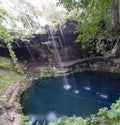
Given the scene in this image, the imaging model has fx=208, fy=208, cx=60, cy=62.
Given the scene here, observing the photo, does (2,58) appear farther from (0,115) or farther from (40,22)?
(0,115)

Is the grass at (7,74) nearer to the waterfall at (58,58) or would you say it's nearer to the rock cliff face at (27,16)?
the rock cliff face at (27,16)

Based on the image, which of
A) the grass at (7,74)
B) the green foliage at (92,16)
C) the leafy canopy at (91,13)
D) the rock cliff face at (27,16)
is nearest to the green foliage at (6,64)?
the grass at (7,74)

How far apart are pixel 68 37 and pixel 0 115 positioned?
29.2 feet

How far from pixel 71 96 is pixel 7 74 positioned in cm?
580

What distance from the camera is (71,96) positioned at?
11734mm

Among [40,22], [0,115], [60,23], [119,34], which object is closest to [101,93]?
[119,34]

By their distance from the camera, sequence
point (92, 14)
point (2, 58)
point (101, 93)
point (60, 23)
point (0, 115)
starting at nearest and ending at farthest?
point (92, 14) → point (0, 115) → point (101, 93) → point (60, 23) → point (2, 58)

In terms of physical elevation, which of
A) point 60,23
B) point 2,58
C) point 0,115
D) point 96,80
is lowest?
point 96,80

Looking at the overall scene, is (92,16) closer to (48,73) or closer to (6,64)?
(48,73)

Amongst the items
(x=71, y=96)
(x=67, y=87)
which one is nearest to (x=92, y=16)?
(x=71, y=96)

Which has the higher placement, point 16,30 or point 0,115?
point 16,30

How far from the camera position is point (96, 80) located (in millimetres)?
13609

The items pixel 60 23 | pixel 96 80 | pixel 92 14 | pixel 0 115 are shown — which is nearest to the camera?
pixel 92 14

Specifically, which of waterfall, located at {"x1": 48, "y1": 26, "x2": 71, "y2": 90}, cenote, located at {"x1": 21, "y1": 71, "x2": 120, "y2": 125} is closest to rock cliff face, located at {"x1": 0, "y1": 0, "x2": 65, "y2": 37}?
waterfall, located at {"x1": 48, "y1": 26, "x2": 71, "y2": 90}
